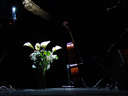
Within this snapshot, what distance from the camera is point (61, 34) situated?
387 centimetres

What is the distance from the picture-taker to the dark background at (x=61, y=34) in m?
3.49

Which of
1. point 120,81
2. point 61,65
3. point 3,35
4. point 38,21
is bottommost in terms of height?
point 120,81

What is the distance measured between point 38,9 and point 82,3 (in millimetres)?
1074

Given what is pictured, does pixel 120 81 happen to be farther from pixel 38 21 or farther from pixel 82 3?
pixel 38 21

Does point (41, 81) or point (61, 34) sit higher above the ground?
point (61, 34)

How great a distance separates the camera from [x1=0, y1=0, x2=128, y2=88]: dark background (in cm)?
349

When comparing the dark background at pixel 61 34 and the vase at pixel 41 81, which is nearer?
the vase at pixel 41 81

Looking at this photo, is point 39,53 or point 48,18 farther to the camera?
point 48,18

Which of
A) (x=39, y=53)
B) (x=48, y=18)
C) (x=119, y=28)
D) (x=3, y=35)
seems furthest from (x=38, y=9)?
(x=119, y=28)

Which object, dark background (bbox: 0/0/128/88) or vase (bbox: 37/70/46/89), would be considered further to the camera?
dark background (bbox: 0/0/128/88)

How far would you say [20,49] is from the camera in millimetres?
3715

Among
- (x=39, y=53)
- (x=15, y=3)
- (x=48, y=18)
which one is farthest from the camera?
(x=48, y=18)

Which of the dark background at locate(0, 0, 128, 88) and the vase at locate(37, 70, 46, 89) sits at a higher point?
the dark background at locate(0, 0, 128, 88)

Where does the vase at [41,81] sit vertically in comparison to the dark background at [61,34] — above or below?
below
